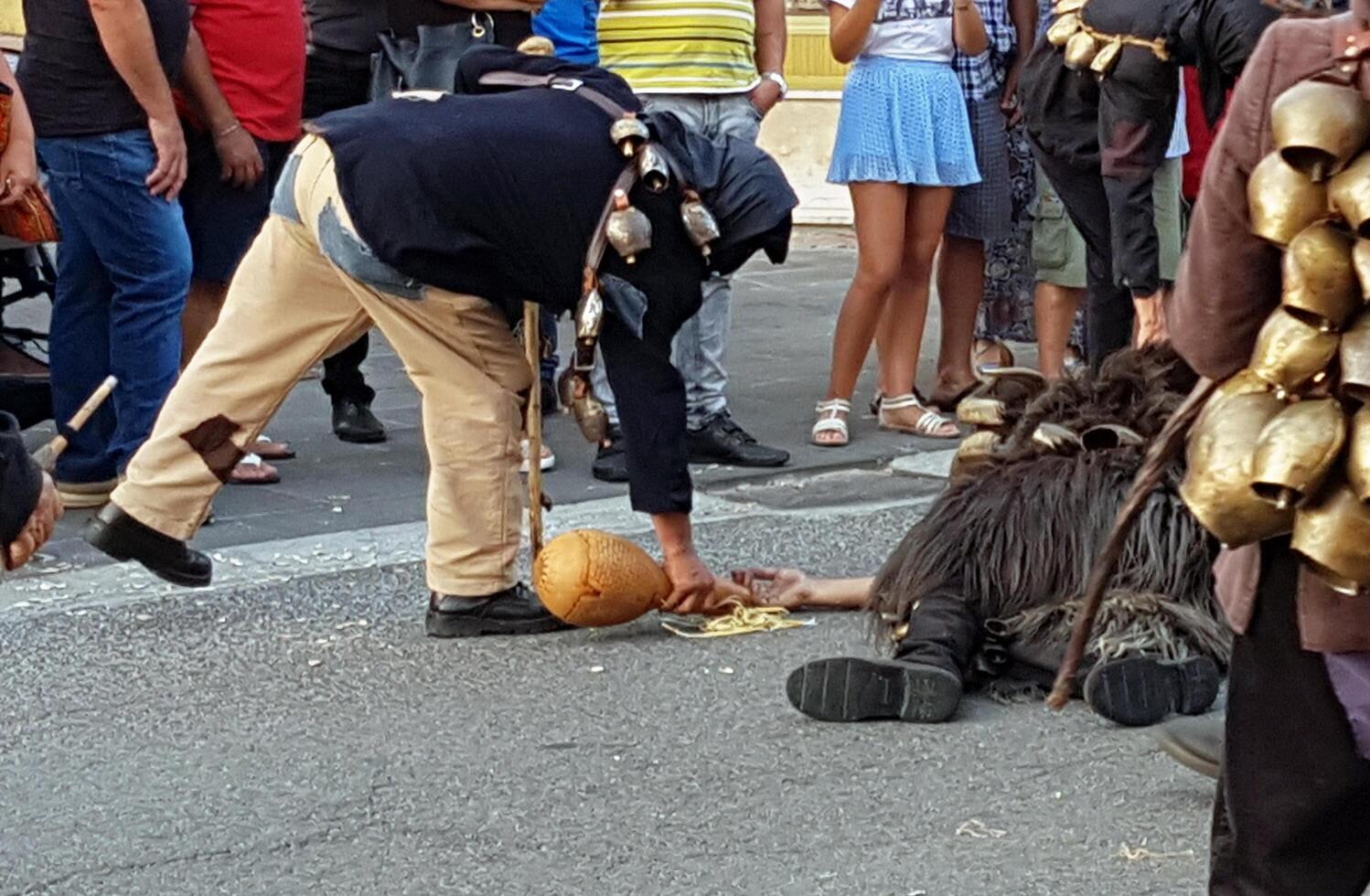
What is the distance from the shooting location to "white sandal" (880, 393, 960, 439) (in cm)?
754

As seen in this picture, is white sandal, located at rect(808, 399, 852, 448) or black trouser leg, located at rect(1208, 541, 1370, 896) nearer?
black trouser leg, located at rect(1208, 541, 1370, 896)

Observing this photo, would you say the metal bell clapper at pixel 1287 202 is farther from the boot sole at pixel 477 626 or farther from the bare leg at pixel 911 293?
the bare leg at pixel 911 293

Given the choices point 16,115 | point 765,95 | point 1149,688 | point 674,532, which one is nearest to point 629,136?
point 674,532

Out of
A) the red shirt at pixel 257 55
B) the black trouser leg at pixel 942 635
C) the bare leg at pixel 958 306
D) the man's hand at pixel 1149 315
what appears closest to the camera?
the black trouser leg at pixel 942 635

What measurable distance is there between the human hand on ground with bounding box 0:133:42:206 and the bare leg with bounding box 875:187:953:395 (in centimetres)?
392

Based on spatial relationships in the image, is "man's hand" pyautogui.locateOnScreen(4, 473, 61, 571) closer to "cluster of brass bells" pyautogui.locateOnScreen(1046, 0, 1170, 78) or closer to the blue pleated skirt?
"cluster of brass bells" pyautogui.locateOnScreen(1046, 0, 1170, 78)

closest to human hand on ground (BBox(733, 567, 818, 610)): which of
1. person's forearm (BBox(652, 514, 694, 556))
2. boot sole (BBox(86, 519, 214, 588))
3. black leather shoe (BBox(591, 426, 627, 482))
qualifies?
person's forearm (BBox(652, 514, 694, 556))

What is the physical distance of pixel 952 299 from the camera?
8047 millimetres

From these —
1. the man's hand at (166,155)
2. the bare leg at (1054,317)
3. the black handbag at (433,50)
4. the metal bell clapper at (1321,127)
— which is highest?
the metal bell clapper at (1321,127)

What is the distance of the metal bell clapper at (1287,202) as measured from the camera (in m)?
2.38

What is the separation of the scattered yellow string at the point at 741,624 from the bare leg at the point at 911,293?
2.57 m

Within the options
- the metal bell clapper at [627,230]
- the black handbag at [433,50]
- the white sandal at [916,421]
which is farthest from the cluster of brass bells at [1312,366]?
the white sandal at [916,421]

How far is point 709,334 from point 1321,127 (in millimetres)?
4792

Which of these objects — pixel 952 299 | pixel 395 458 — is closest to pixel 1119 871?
pixel 395 458
